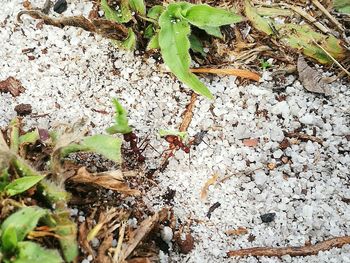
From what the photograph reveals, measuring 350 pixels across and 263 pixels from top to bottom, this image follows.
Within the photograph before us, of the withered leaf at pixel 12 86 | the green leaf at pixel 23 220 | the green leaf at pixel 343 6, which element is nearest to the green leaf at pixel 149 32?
the withered leaf at pixel 12 86

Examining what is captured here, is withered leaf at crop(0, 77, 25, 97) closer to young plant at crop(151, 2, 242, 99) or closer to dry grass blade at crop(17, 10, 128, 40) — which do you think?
dry grass blade at crop(17, 10, 128, 40)

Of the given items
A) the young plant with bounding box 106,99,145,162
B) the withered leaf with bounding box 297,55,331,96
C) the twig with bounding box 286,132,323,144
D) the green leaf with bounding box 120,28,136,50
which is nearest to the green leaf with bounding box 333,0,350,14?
the withered leaf with bounding box 297,55,331,96

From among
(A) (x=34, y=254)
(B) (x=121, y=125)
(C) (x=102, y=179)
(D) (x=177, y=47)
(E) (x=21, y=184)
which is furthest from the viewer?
(D) (x=177, y=47)

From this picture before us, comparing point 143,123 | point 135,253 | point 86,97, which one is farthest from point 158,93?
point 135,253

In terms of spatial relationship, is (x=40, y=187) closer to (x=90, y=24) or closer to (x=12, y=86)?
(x=12, y=86)

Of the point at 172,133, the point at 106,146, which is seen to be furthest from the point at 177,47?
the point at 106,146

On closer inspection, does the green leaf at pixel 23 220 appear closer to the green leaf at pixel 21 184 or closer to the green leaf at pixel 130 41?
the green leaf at pixel 21 184
